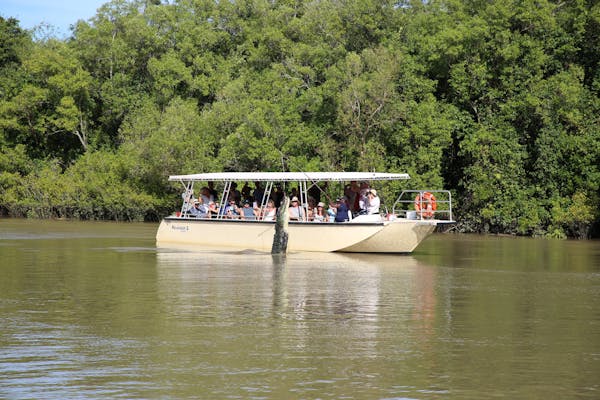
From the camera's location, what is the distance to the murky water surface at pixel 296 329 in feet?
35.8

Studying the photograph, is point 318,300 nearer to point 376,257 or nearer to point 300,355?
point 300,355

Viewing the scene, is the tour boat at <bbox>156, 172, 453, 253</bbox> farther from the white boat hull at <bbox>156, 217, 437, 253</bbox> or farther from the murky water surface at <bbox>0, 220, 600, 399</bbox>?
the murky water surface at <bbox>0, 220, 600, 399</bbox>

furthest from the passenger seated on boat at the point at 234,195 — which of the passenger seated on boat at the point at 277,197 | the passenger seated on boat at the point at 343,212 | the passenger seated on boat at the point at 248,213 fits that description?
the passenger seated on boat at the point at 343,212

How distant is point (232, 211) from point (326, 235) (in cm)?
388

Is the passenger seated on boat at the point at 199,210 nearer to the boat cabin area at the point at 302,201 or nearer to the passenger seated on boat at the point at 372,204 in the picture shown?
the boat cabin area at the point at 302,201

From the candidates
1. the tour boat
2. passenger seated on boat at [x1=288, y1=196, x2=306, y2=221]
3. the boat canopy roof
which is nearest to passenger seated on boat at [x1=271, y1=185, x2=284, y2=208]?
the tour boat

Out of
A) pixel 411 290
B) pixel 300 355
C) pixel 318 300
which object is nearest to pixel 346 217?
pixel 411 290

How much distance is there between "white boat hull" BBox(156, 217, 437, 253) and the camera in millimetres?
28016

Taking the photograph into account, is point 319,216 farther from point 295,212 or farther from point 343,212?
point 343,212

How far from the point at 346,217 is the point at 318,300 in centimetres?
1080

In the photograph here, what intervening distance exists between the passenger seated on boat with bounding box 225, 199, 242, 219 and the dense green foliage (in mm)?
17156

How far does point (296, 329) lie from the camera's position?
14539 millimetres

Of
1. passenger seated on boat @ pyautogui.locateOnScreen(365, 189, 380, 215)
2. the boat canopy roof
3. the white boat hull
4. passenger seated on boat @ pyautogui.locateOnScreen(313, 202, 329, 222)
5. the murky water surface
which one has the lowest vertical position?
the murky water surface

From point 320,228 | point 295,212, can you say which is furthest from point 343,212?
point 295,212
